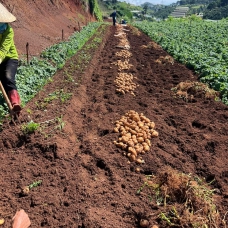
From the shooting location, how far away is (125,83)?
6.87m

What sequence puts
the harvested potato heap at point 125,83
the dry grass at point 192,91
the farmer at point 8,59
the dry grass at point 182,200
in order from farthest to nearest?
the harvested potato heap at point 125,83 → the dry grass at point 192,91 → the farmer at point 8,59 → the dry grass at point 182,200

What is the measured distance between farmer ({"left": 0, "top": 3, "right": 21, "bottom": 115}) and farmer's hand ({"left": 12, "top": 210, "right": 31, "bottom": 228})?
2122mm

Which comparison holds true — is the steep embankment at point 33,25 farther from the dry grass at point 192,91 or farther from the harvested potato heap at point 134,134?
A: the harvested potato heap at point 134,134

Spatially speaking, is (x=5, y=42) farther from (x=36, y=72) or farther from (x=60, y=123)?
(x=36, y=72)

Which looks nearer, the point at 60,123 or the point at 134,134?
the point at 134,134

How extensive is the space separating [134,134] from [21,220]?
7.67ft

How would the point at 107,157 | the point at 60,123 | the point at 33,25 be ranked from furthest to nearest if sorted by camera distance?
the point at 33,25, the point at 60,123, the point at 107,157

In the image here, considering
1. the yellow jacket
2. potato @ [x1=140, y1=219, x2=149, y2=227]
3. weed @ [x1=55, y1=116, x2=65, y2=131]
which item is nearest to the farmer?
the yellow jacket

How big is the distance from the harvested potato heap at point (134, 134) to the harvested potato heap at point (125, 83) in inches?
65.2

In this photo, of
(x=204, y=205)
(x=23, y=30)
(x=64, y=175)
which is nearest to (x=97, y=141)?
(x=64, y=175)

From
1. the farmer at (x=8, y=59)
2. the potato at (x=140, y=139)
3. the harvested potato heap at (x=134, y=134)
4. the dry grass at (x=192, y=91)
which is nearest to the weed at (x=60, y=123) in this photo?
the farmer at (x=8, y=59)

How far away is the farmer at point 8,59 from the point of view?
14.0ft

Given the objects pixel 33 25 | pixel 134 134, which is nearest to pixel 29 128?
pixel 134 134

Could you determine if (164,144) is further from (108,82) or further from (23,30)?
(23,30)
